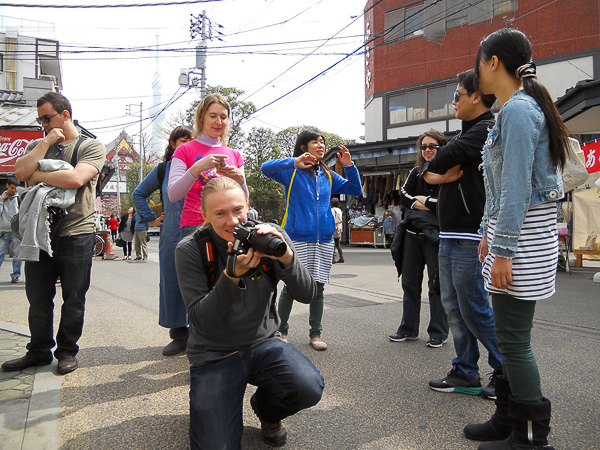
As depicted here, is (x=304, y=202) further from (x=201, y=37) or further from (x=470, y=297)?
(x=201, y=37)

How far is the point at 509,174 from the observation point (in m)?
2.07

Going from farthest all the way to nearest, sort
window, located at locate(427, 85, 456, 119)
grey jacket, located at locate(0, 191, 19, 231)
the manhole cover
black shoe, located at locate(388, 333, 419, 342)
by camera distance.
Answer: window, located at locate(427, 85, 456, 119), grey jacket, located at locate(0, 191, 19, 231), the manhole cover, black shoe, located at locate(388, 333, 419, 342)

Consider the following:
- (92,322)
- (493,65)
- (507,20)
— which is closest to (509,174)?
(493,65)

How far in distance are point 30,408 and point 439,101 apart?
68.4 feet

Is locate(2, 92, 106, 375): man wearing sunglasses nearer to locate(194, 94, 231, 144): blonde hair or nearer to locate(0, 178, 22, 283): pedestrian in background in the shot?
locate(194, 94, 231, 144): blonde hair

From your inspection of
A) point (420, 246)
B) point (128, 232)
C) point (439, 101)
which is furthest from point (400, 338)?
point (439, 101)

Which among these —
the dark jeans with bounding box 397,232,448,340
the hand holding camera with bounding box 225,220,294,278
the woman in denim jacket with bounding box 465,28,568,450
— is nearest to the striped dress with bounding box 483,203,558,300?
the woman in denim jacket with bounding box 465,28,568,450

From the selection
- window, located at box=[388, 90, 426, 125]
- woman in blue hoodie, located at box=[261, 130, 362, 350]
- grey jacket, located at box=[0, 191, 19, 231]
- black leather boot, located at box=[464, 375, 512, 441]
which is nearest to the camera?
black leather boot, located at box=[464, 375, 512, 441]

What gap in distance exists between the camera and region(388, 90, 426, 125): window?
21.6 metres

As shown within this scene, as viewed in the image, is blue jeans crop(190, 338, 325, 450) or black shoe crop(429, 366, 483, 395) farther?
black shoe crop(429, 366, 483, 395)

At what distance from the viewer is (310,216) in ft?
13.8

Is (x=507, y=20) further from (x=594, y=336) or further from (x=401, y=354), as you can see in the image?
(x=401, y=354)

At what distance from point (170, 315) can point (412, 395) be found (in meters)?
2.02

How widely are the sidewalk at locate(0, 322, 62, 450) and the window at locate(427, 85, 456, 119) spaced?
19.9 meters
